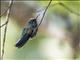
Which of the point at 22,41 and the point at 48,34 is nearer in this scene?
the point at 22,41

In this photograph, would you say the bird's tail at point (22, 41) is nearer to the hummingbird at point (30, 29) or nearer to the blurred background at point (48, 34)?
the hummingbird at point (30, 29)

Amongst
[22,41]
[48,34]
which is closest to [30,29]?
[22,41]

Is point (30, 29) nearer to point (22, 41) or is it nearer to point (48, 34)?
point (22, 41)

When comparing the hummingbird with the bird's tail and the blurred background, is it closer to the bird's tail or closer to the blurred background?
the bird's tail

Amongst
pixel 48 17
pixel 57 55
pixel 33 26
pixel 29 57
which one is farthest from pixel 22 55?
pixel 33 26

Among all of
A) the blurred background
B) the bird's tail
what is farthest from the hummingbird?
the blurred background

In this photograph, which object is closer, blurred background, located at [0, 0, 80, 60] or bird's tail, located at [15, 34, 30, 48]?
bird's tail, located at [15, 34, 30, 48]

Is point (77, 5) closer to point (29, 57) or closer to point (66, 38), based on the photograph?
point (66, 38)

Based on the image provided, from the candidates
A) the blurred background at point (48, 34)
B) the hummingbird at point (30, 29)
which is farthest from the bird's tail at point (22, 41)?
the blurred background at point (48, 34)
